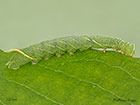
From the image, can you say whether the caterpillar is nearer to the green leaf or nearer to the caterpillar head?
the caterpillar head

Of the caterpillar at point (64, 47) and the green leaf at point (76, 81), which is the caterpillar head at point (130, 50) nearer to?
the caterpillar at point (64, 47)

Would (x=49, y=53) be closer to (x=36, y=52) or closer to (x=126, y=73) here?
(x=36, y=52)

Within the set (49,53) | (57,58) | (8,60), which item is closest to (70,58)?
(57,58)

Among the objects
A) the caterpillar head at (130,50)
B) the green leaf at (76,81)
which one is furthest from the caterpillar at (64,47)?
the green leaf at (76,81)

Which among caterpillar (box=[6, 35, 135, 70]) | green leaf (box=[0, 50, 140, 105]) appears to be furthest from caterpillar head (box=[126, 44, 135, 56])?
green leaf (box=[0, 50, 140, 105])

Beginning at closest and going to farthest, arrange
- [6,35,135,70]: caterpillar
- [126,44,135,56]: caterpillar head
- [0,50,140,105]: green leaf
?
[0,50,140,105]: green leaf
[126,44,135,56]: caterpillar head
[6,35,135,70]: caterpillar

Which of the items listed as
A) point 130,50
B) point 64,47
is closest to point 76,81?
point 64,47

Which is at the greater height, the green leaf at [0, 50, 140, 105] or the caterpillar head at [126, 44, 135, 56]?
the caterpillar head at [126, 44, 135, 56]
